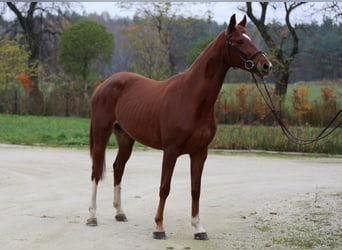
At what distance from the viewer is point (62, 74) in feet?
99.0

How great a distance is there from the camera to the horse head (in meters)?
5.42

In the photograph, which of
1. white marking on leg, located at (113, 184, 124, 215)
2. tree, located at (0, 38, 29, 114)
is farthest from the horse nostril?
tree, located at (0, 38, 29, 114)

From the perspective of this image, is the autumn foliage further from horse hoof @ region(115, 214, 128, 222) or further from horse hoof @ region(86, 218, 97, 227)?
horse hoof @ region(86, 218, 97, 227)

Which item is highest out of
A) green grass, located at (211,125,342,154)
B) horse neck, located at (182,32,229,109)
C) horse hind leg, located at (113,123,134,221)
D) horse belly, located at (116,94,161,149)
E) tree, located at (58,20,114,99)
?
tree, located at (58,20,114,99)

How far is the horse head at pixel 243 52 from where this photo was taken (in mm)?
5418

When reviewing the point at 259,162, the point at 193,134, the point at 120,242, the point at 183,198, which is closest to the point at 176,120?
the point at 193,134

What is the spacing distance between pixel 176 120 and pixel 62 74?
82.9ft

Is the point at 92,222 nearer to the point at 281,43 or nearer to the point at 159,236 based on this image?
the point at 159,236

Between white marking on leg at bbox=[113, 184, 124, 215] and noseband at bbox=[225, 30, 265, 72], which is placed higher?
noseband at bbox=[225, 30, 265, 72]

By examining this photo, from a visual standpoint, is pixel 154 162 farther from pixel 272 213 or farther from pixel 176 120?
pixel 176 120

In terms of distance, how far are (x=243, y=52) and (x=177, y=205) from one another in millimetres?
2963

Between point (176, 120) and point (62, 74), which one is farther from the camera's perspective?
point (62, 74)

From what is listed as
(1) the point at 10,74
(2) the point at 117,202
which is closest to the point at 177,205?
(2) the point at 117,202

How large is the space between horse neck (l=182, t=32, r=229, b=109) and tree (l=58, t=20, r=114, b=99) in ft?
70.5
